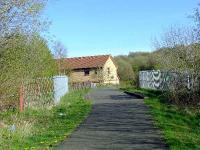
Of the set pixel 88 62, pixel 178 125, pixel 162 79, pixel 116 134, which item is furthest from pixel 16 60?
pixel 88 62

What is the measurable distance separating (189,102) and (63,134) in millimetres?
11013

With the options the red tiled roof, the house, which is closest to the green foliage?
the house

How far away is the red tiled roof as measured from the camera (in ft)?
277

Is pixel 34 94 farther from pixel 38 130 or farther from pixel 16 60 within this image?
pixel 38 130

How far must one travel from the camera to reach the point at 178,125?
55.6ft

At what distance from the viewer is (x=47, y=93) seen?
1043 inches

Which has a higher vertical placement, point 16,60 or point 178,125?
point 16,60

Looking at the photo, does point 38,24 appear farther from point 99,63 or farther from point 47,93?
point 99,63

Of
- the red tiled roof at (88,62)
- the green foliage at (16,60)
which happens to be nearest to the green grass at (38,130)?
the green foliage at (16,60)

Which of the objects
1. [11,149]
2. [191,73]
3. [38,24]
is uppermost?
Result: [38,24]

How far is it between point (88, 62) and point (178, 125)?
69061mm

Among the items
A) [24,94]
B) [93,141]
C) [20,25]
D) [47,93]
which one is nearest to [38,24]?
[20,25]

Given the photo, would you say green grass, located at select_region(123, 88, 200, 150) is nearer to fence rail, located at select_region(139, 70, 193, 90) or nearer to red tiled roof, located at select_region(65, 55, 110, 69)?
fence rail, located at select_region(139, 70, 193, 90)

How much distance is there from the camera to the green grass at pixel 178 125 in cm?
1271
